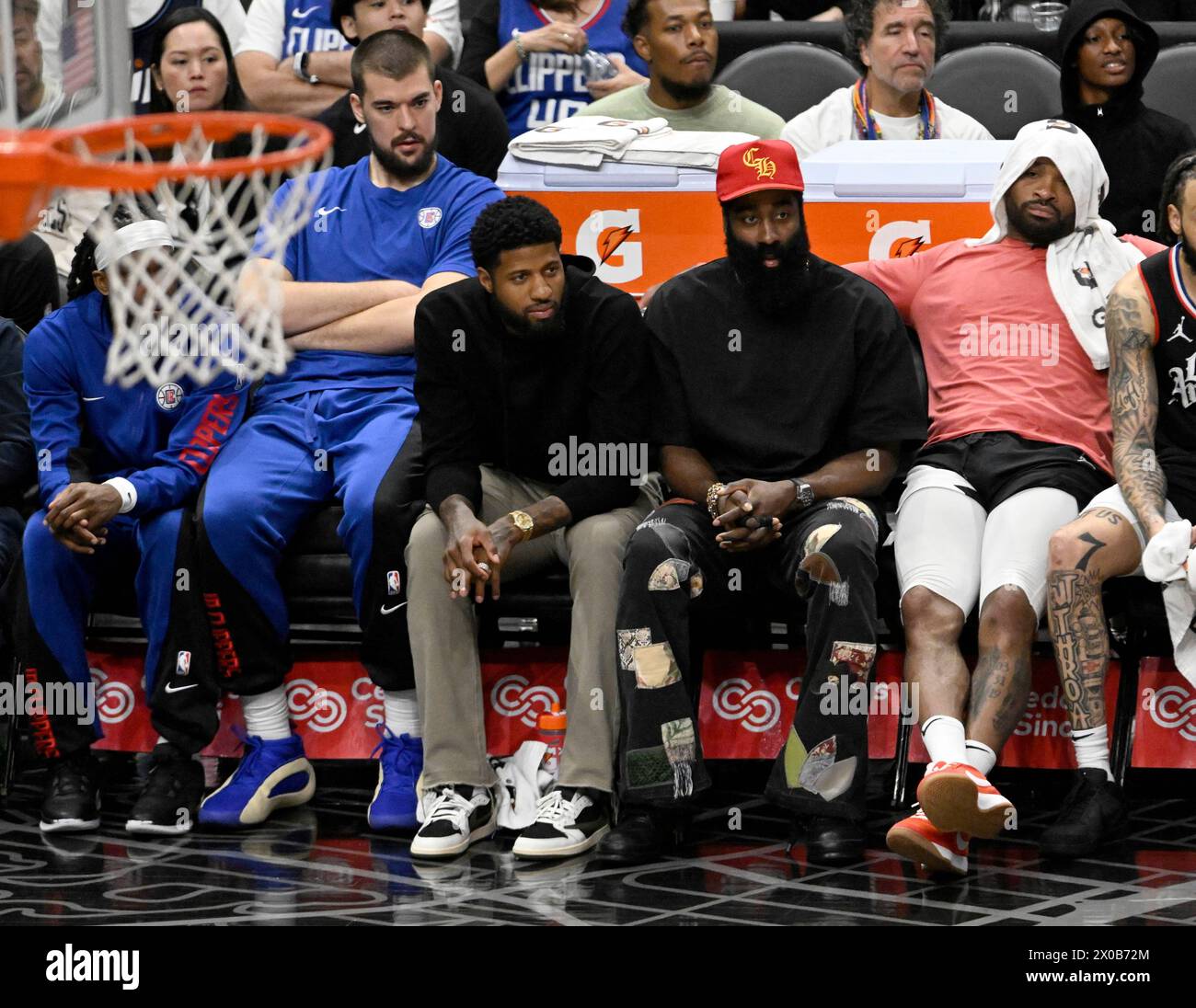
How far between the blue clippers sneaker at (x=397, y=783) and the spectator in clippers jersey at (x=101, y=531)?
506mm

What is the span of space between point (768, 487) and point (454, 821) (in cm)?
117

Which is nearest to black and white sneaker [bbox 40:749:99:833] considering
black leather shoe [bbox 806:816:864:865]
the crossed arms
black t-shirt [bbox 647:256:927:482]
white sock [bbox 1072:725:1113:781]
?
the crossed arms

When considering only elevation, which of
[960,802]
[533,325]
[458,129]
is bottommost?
[960,802]

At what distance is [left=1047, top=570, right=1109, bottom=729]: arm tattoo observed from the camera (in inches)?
172

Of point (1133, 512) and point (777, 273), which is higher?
point (777, 273)

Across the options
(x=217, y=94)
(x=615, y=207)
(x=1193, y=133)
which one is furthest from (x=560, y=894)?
(x=1193, y=133)

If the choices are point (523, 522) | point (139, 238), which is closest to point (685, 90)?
point (523, 522)

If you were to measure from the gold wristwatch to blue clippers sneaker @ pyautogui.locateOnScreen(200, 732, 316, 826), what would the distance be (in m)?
0.95

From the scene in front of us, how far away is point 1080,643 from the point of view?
4395 mm

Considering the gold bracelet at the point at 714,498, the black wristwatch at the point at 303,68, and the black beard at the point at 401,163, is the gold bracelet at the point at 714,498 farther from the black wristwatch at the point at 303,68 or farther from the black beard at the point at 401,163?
the black wristwatch at the point at 303,68

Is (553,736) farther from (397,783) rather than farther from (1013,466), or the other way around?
(1013,466)

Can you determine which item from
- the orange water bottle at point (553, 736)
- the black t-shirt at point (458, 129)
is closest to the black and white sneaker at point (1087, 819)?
the orange water bottle at point (553, 736)
